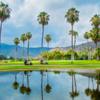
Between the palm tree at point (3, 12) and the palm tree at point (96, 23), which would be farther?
the palm tree at point (96, 23)

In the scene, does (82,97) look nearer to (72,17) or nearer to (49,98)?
(49,98)

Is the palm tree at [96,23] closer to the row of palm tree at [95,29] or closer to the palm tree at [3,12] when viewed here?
the row of palm tree at [95,29]

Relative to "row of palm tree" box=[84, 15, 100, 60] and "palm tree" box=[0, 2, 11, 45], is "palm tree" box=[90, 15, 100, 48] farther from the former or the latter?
"palm tree" box=[0, 2, 11, 45]

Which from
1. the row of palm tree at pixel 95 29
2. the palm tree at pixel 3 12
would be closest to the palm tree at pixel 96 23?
the row of palm tree at pixel 95 29

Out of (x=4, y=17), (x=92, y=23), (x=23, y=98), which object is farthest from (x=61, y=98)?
(x=92, y=23)

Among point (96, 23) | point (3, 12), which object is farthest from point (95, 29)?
point (3, 12)

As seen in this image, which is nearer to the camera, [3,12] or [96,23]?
[3,12]

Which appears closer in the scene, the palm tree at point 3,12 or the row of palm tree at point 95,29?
the palm tree at point 3,12

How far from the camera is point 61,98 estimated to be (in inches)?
929

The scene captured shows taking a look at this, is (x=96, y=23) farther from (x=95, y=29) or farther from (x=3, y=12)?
(x=3, y=12)

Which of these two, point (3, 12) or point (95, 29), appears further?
point (95, 29)

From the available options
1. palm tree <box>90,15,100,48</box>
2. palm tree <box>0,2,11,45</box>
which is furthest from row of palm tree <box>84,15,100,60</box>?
palm tree <box>0,2,11,45</box>

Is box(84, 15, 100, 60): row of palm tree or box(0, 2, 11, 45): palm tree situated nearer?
box(0, 2, 11, 45): palm tree

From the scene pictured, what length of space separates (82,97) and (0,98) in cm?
611
